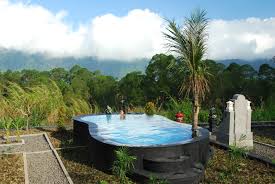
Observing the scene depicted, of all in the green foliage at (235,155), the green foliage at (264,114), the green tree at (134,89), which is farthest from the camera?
the green tree at (134,89)

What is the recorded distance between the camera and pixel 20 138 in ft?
47.3

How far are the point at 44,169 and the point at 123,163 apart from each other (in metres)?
2.46

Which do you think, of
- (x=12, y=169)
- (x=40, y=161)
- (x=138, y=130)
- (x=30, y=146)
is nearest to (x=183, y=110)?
(x=138, y=130)

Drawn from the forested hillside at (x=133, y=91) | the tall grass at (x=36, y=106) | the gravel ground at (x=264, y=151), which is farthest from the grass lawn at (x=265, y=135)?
the tall grass at (x=36, y=106)

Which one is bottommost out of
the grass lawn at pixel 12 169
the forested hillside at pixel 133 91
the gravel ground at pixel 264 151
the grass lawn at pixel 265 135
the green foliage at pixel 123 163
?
the grass lawn at pixel 12 169

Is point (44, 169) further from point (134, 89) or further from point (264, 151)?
point (134, 89)

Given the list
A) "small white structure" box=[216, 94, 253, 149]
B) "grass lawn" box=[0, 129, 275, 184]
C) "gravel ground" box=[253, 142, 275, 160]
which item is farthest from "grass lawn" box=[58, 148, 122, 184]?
"gravel ground" box=[253, 142, 275, 160]

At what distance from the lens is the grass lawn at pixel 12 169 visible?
8.85 meters

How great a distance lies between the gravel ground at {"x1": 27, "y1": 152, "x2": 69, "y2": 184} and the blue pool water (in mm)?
1318

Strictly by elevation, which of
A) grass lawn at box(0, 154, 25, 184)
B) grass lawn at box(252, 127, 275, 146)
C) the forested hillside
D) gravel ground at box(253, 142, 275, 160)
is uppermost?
the forested hillside

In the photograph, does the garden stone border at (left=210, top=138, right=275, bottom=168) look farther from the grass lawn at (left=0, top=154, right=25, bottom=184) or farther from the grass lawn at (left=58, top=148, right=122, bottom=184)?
the grass lawn at (left=0, top=154, right=25, bottom=184)

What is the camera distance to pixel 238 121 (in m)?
12.2

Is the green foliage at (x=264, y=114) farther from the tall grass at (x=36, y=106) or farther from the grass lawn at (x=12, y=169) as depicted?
the grass lawn at (x=12, y=169)

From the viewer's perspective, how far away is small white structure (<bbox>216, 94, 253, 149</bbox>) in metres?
12.1
